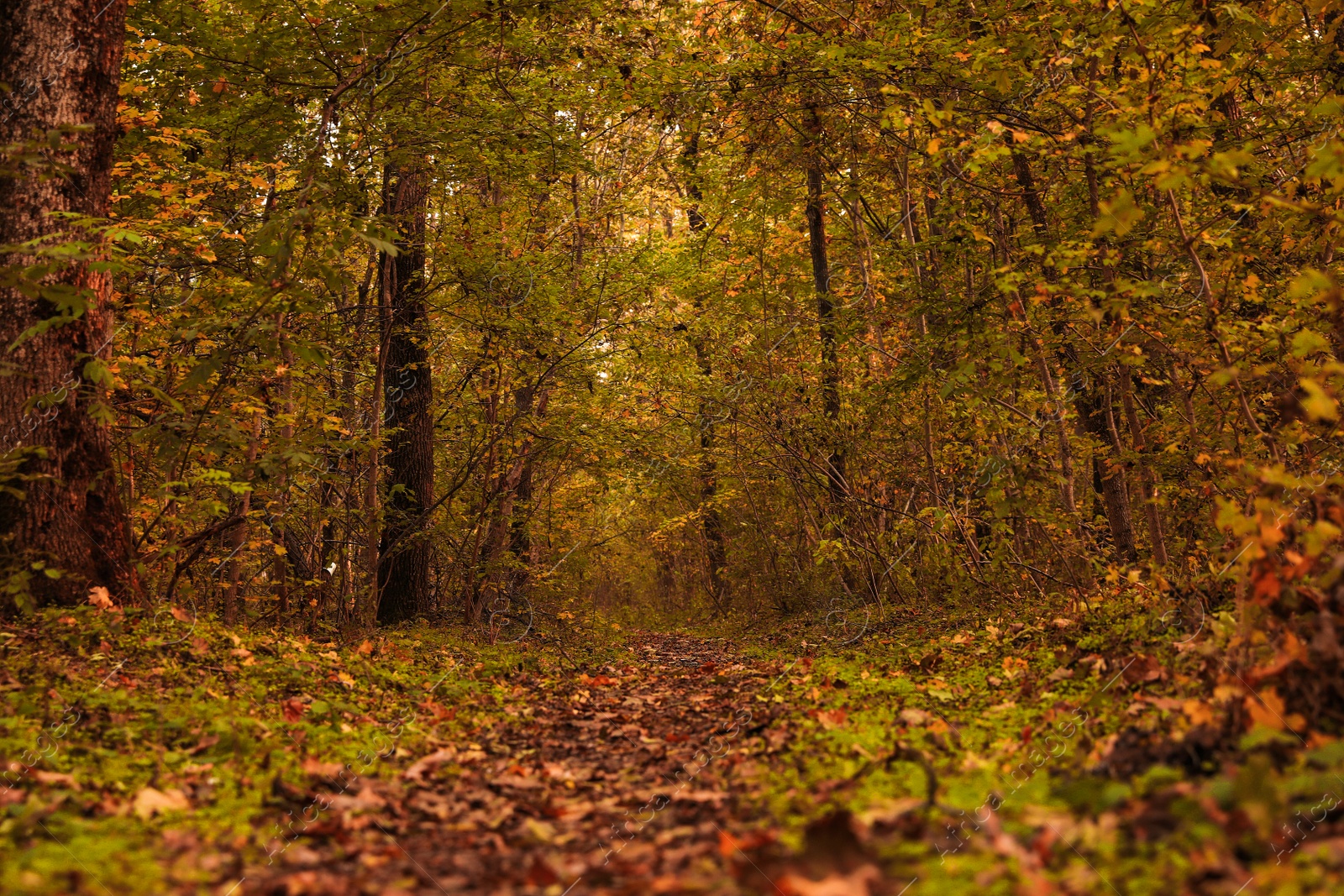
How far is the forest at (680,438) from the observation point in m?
2.93

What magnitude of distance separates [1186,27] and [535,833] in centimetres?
584

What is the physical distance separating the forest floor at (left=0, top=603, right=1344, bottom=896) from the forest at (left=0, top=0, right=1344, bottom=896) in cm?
3

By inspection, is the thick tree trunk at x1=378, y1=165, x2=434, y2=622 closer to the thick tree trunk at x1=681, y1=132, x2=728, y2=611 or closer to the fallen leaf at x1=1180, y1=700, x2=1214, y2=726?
the thick tree trunk at x1=681, y1=132, x2=728, y2=611

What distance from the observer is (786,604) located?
15.2m

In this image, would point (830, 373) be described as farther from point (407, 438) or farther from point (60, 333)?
point (60, 333)

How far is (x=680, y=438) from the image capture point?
42.1 feet

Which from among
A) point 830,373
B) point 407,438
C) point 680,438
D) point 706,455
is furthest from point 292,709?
point 706,455

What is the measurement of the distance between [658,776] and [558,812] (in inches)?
29.4

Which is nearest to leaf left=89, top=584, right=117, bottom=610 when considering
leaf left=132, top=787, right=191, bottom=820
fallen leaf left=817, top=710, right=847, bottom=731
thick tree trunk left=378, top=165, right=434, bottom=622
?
leaf left=132, top=787, right=191, bottom=820

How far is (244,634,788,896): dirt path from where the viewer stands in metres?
2.62

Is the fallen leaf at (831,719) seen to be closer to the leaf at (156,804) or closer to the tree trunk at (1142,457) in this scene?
the leaf at (156,804)

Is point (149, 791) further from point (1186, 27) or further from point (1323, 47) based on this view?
point (1323, 47)

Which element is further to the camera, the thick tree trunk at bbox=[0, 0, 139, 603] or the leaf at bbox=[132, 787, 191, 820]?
the thick tree trunk at bbox=[0, 0, 139, 603]

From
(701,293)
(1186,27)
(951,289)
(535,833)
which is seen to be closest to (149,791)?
(535,833)
